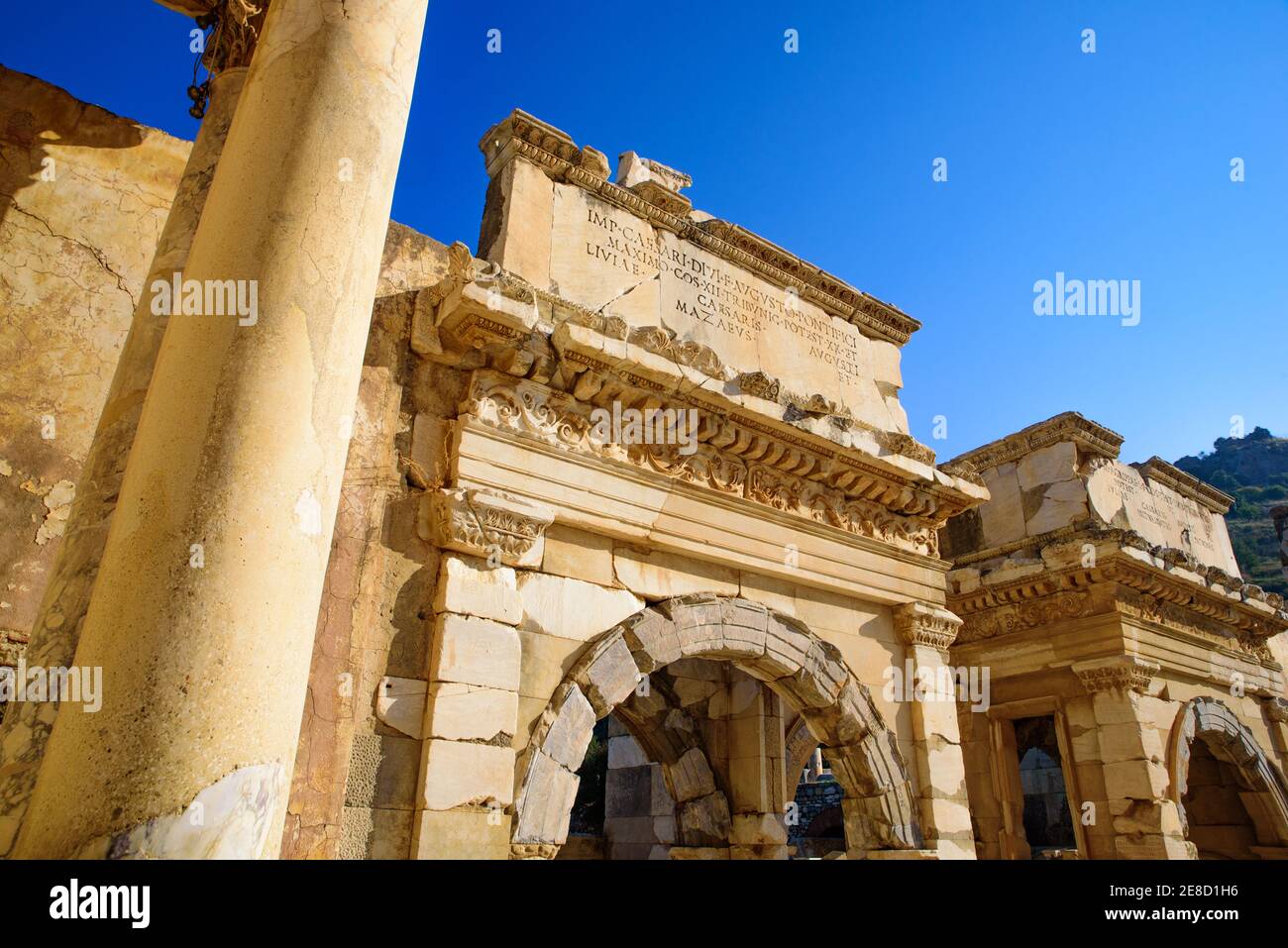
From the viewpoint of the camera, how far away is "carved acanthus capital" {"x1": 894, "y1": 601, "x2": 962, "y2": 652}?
7.12 meters

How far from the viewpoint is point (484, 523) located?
486cm

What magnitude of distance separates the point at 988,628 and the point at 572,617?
7.72m

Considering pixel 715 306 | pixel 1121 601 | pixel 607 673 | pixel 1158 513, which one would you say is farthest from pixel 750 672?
pixel 1158 513

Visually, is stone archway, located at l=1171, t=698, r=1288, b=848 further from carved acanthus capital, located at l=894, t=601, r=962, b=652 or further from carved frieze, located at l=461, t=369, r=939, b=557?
carved frieze, located at l=461, t=369, r=939, b=557

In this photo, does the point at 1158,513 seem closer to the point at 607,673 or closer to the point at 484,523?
the point at 607,673

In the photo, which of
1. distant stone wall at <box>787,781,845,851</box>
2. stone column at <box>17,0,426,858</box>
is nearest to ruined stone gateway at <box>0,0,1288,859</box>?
stone column at <box>17,0,426,858</box>

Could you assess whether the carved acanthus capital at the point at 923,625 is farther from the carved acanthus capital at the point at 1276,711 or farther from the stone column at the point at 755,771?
the carved acanthus capital at the point at 1276,711

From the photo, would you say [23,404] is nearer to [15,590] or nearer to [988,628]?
[15,590]

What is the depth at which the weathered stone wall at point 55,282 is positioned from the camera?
13.9 ft

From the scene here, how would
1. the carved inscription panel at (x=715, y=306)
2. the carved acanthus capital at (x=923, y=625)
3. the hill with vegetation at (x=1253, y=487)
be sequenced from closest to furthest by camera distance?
1. the carved inscription panel at (x=715, y=306)
2. the carved acanthus capital at (x=923, y=625)
3. the hill with vegetation at (x=1253, y=487)

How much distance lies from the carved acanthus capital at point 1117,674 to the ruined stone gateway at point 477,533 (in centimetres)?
4

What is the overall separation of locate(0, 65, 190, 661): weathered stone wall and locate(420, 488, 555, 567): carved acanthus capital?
A: 1.82 meters

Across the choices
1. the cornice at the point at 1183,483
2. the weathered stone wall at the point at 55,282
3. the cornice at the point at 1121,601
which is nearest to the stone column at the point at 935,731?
the cornice at the point at 1121,601
